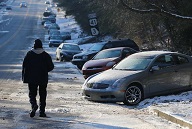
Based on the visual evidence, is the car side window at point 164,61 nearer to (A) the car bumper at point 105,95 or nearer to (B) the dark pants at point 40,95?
(A) the car bumper at point 105,95

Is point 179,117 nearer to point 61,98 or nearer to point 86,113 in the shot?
point 86,113

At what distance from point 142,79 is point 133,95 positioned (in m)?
0.55

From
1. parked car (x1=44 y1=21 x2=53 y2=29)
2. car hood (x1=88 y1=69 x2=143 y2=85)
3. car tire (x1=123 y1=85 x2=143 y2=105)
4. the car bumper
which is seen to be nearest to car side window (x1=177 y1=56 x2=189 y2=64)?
car hood (x1=88 y1=69 x2=143 y2=85)

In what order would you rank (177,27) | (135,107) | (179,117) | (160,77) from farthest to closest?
1. (177,27)
2. (160,77)
3. (135,107)
4. (179,117)

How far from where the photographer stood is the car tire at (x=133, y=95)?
41.4 feet

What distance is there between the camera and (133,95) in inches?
499

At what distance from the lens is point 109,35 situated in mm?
51250

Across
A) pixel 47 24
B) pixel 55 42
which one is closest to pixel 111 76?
pixel 55 42

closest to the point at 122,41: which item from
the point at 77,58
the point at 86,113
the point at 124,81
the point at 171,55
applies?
the point at 77,58

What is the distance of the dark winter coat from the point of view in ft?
32.6

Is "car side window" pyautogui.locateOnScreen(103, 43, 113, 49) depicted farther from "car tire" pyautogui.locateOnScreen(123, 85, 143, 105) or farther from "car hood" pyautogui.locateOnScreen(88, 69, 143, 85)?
"car tire" pyautogui.locateOnScreen(123, 85, 143, 105)

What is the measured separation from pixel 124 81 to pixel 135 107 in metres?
0.80

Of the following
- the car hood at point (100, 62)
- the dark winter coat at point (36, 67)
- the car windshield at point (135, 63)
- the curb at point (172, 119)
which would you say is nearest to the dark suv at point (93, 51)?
the car hood at point (100, 62)

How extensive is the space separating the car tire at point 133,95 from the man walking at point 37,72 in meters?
3.24
